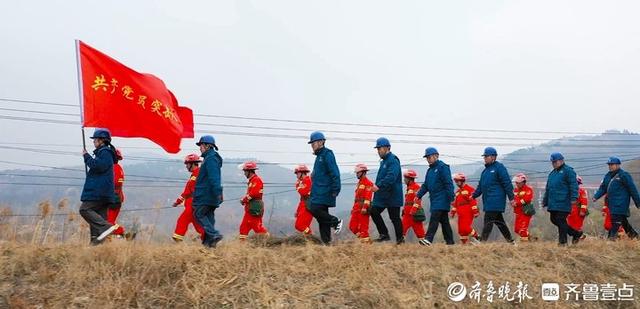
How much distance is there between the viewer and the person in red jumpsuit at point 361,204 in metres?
9.84

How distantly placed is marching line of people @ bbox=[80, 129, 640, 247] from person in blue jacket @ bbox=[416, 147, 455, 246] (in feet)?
0.06

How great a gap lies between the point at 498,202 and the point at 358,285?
5161 mm

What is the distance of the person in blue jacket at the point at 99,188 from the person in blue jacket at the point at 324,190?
296cm

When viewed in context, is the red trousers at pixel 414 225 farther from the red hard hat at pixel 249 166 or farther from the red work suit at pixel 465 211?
the red hard hat at pixel 249 166

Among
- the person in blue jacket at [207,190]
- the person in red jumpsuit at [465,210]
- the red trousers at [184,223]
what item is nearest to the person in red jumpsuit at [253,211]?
the red trousers at [184,223]

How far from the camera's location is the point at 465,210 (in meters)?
10.7

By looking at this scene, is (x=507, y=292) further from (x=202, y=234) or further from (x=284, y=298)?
(x=202, y=234)

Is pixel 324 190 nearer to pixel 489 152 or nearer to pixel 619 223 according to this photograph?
pixel 489 152

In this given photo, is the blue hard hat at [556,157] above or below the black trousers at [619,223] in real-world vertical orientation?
above

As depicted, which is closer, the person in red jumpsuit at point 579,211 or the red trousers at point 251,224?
the red trousers at point 251,224

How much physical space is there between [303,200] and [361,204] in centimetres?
124

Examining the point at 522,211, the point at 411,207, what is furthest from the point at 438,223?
the point at 522,211

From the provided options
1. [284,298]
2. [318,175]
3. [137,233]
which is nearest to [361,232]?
[318,175]

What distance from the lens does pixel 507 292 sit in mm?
5758
